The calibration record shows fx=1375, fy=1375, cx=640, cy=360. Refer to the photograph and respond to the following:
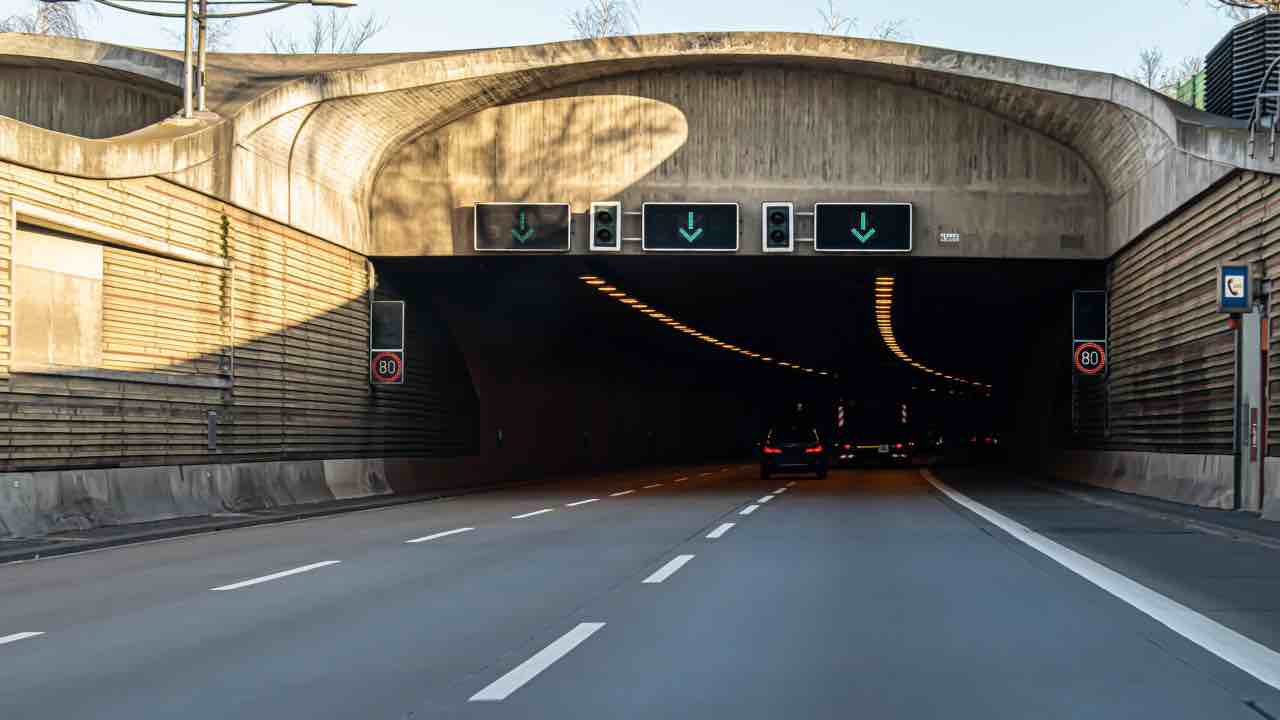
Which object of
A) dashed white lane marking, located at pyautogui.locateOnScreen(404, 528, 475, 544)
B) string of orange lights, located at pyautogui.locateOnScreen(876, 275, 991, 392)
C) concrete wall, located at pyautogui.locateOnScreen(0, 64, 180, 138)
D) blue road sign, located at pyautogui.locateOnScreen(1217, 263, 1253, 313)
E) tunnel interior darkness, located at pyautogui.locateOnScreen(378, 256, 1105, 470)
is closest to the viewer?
dashed white lane marking, located at pyautogui.locateOnScreen(404, 528, 475, 544)

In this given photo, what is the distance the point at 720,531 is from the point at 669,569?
14.6 feet

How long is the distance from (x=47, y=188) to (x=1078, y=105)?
17311 mm

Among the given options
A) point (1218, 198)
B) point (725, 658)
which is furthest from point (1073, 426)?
point (725, 658)

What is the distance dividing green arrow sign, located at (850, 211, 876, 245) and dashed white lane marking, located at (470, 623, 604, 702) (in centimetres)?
1841

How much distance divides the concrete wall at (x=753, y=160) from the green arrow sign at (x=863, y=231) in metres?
0.56

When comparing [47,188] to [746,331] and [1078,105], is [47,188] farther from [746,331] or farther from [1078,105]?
[746,331]

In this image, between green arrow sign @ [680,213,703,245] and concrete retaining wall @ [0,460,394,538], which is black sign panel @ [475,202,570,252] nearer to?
green arrow sign @ [680,213,703,245]

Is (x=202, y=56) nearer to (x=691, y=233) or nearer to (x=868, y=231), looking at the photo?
(x=691, y=233)

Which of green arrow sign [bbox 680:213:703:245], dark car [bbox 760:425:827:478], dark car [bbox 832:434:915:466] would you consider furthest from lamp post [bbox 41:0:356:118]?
dark car [bbox 832:434:915:466]

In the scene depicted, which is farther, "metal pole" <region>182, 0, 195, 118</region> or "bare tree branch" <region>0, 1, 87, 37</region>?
"bare tree branch" <region>0, 1, 87, 37</region>

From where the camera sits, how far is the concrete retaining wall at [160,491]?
1508 cm

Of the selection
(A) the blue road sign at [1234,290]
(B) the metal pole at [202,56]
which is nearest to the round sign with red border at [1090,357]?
(A) the blue road sign at [1234,290]

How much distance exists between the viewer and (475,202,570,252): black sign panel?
26.0m

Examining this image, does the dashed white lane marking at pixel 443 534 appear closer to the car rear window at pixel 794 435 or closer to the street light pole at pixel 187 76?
the street light pole at pixel 187 76
